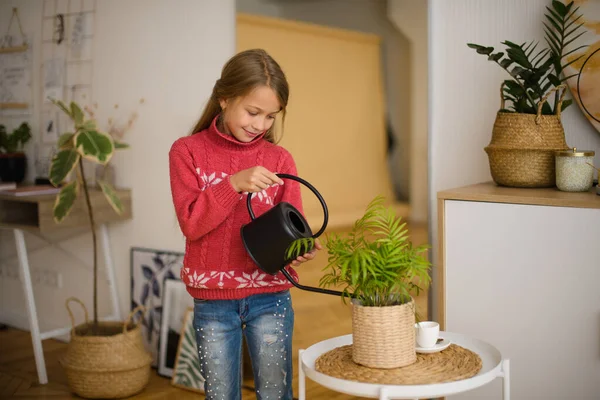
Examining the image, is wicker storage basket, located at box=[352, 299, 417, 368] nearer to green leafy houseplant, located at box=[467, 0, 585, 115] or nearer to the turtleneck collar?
the turtleneck collar

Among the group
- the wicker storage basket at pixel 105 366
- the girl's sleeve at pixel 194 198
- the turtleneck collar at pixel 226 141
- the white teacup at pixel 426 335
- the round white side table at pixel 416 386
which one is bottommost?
the wicker storage basket at pixel 105 366

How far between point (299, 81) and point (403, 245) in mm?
1578

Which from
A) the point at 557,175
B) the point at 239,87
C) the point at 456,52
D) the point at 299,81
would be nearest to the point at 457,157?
the point at 456,52

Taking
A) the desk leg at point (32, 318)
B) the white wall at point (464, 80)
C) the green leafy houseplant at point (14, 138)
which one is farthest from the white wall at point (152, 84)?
the white wall at point (464, 80)

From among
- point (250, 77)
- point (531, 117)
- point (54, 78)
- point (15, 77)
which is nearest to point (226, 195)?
point (250, 77)

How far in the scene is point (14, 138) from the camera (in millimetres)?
3830

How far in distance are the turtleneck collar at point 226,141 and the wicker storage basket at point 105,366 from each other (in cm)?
134

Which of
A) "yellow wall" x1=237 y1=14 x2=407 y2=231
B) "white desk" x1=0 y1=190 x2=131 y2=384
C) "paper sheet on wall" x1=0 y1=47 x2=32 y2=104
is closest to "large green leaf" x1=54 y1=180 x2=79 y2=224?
"white desk" x1=0 y1=190 x2=131 y2=384

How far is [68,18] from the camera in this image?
370 cm

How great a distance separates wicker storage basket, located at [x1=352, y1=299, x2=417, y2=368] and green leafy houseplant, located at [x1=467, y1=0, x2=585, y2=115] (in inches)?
36.9

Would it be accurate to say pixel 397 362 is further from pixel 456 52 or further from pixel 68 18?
pixel 68 18

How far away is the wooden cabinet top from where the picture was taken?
1.91 m

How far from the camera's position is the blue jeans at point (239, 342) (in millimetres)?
1776

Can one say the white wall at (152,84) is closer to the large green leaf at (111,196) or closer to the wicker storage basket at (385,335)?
the large green leaf at (111,196)
